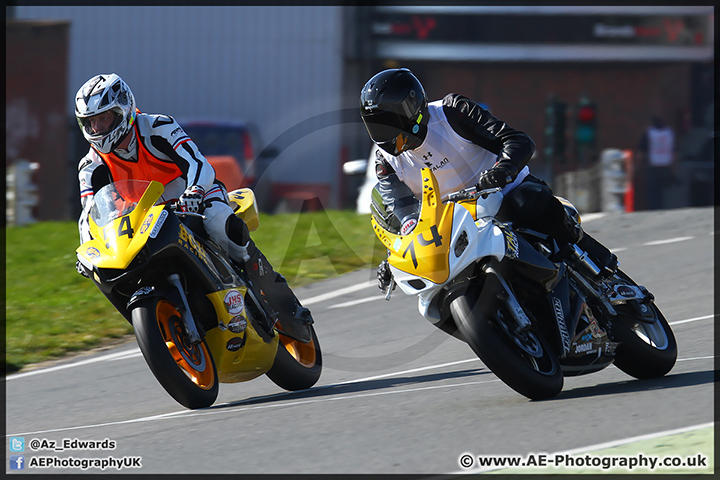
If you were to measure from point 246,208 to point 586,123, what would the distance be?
1359 centimetres

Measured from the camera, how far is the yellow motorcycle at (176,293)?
5355mm

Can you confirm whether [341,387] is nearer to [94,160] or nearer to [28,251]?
[94,160]

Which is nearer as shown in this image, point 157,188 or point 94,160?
point 157,188

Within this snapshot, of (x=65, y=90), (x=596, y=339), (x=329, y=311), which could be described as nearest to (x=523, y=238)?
(x=596, y=339)

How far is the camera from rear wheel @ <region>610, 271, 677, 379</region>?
5492 millimetres

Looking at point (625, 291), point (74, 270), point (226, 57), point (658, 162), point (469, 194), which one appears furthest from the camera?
point (226, 57)

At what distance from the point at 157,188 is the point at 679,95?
2478 centimetres

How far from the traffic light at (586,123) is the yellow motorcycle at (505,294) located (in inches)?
547

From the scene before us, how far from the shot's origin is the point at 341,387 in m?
6.51

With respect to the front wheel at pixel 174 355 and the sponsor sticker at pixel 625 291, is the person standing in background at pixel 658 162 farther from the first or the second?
the front wheel at pixel 174 355

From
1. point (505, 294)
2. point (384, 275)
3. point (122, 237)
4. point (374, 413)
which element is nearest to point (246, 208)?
point (122, 237)

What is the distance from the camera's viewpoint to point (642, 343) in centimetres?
550

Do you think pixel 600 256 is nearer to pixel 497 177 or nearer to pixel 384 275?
pixel 497 177

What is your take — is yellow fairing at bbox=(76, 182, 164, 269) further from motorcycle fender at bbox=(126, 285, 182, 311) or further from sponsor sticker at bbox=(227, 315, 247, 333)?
sponsor sticker at bbox=(227, 315, 247, 333)
